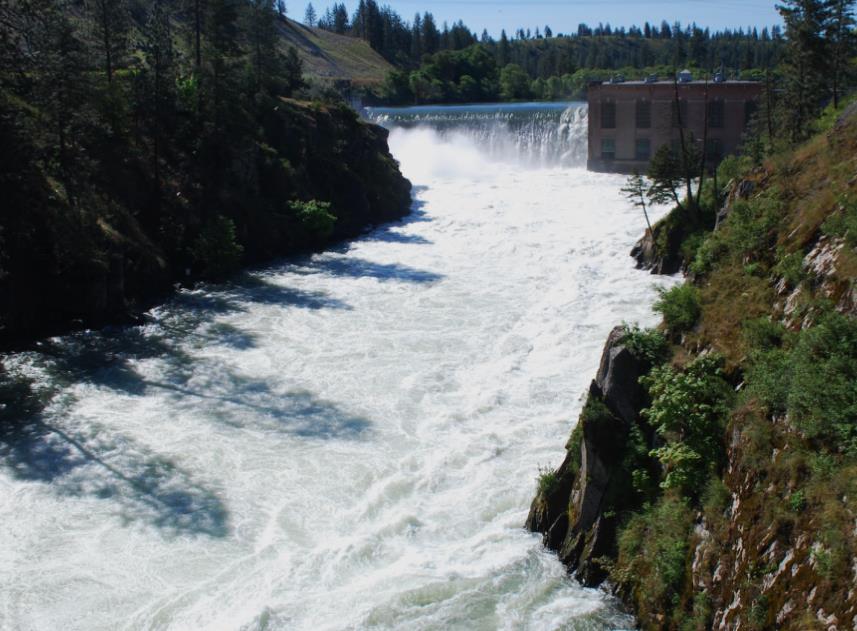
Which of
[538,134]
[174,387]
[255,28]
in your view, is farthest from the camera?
[538,134]

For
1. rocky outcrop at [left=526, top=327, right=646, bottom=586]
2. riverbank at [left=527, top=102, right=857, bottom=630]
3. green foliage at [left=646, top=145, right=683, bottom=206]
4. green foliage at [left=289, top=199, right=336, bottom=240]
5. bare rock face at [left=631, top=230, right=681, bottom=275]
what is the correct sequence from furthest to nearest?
1. green foliage at [left=289, top=199, right=336, bottom=240]
2. green foliage at [left=646, top=145, right=683, bottom=206]
3. bare rock face at [left=631, top=230, right=681, bottom=275]
4. rocky outcrop at [left=526, top=327, right=646, bottom=586]
5. riverbank at [left=527, top=102, right=857, bottom=630]

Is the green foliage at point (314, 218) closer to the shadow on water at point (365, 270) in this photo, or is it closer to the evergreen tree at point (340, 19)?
the shadow on water at point (365, 270)

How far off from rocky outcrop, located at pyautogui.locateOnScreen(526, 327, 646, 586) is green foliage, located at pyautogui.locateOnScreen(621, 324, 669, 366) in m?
0.11

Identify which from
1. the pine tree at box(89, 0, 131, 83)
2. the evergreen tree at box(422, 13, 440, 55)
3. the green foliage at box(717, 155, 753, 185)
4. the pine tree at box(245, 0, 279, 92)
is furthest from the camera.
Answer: the evergreen tree at box(422, 13, 440, 55)

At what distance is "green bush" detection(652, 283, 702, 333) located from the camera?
13.4 metres

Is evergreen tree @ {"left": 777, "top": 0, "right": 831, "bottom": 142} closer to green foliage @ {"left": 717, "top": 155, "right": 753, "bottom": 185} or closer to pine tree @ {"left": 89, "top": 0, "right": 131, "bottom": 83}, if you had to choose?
green foliage @ {"left": 717, "top": 155, "right": 753, "bottom": 185}

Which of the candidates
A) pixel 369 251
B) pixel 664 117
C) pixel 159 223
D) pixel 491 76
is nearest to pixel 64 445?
pixel 159 223

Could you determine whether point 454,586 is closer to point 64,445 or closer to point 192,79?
point 64,445

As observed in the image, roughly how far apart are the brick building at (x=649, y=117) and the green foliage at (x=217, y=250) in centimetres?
3365

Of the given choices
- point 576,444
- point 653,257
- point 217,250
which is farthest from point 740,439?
point 217,250

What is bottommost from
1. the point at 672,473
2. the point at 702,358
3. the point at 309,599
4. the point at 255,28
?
the point at 309,599

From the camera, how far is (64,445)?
17.3 m

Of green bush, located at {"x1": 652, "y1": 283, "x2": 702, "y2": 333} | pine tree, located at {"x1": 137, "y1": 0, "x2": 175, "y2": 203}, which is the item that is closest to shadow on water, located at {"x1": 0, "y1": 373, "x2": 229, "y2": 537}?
green bush, located at {"x1": 652, "y1": 283, "x2": 702, "y2": 333}

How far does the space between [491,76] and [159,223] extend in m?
101
